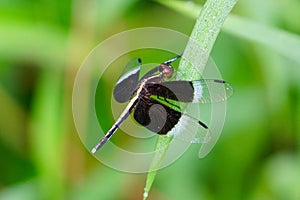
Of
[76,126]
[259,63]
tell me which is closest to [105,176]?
[76,126]

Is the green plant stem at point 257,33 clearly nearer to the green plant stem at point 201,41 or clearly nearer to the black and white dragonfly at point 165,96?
the black and white dragonfly at point 165,96

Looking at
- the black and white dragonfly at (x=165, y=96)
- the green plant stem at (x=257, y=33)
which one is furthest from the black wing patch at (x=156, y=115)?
the green plant stem at (x=257, y=33)

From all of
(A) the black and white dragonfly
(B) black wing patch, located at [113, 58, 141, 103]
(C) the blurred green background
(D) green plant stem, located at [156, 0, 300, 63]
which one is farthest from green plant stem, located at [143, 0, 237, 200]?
(C) the blurred green background

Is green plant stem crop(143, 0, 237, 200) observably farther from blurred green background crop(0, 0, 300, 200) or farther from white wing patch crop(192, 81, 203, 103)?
blurred green background crop(0, 0, 300, 200)

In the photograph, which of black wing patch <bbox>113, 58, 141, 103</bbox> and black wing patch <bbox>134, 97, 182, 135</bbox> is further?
black wing patch <bbox>113, 58, 141, 103</bbox>

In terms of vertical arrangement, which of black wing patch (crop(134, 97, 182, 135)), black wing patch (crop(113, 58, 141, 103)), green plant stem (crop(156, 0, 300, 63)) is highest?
green plant stem (crop(156, 0, 300, 63))

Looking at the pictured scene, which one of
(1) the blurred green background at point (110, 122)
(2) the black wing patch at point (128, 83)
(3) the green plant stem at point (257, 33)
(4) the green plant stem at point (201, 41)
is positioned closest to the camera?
(4) the green plant stem at point (201, 41)

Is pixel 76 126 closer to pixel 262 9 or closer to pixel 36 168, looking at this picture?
pixel 36 168
